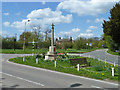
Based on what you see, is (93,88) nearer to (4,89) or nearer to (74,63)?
(4,89)

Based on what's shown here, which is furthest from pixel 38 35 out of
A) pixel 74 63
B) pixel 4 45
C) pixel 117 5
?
pixel 74 63

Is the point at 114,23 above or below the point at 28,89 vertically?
above

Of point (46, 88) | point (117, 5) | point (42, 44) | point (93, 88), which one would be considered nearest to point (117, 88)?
point (93, 88)

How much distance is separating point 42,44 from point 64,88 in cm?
5354

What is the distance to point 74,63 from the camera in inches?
558

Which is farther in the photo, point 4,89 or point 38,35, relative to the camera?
point 38,35

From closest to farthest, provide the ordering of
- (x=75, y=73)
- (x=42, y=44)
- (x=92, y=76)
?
(x=92, y=76) → (x=75, y=73) → (x=42, y=44)

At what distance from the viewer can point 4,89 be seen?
265 inches

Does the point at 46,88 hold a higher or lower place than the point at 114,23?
lower

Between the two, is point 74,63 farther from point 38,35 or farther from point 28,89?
point 38,35

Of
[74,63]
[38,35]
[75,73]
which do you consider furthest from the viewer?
[38,35]

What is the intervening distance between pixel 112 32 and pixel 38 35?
143ft

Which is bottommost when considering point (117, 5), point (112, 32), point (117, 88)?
point (117, 88)

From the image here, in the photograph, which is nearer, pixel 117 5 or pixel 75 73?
pixel 75 73
